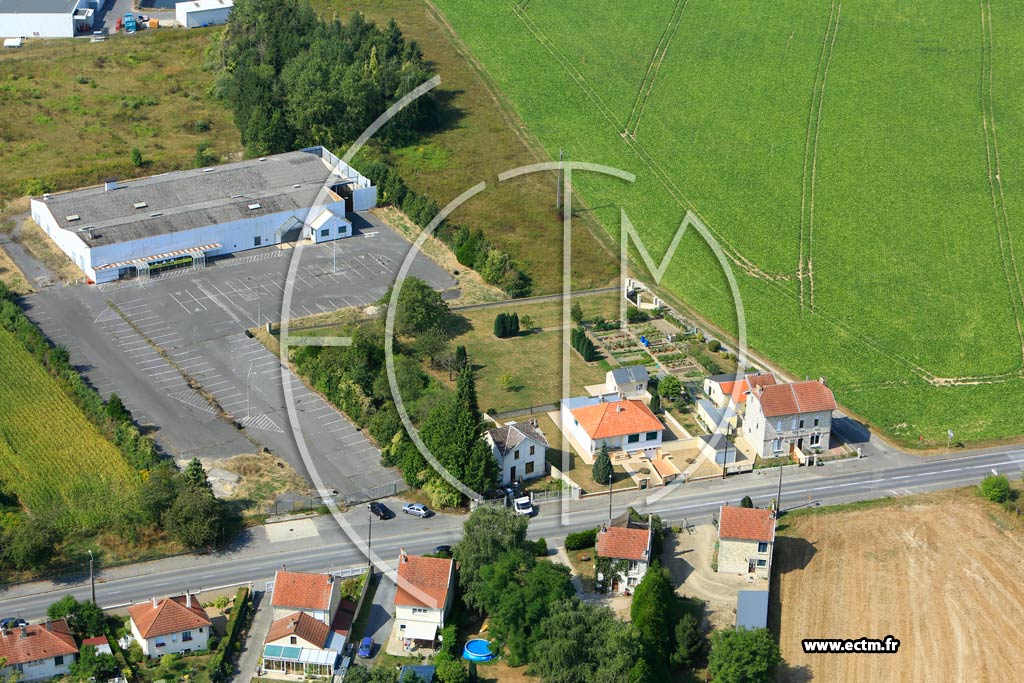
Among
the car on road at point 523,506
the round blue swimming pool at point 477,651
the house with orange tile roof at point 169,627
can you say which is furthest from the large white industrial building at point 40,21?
the round blue swimming pool at point 477,651

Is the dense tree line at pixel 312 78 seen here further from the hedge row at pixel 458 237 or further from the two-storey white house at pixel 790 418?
the two-storey white house at pixel 790 418

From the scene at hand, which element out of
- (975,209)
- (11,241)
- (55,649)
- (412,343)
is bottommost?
(55,649)

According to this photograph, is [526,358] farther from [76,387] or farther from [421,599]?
[76,387]

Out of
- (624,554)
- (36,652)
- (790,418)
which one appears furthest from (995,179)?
(36,652)

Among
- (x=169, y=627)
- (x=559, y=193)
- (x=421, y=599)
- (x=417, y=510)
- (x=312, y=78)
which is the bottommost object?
(x=169, y=627)

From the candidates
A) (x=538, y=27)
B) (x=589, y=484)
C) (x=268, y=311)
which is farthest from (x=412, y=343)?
(x=538, y=27)

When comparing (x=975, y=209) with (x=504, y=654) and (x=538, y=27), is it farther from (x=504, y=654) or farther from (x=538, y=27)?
(x=504, y=654)
